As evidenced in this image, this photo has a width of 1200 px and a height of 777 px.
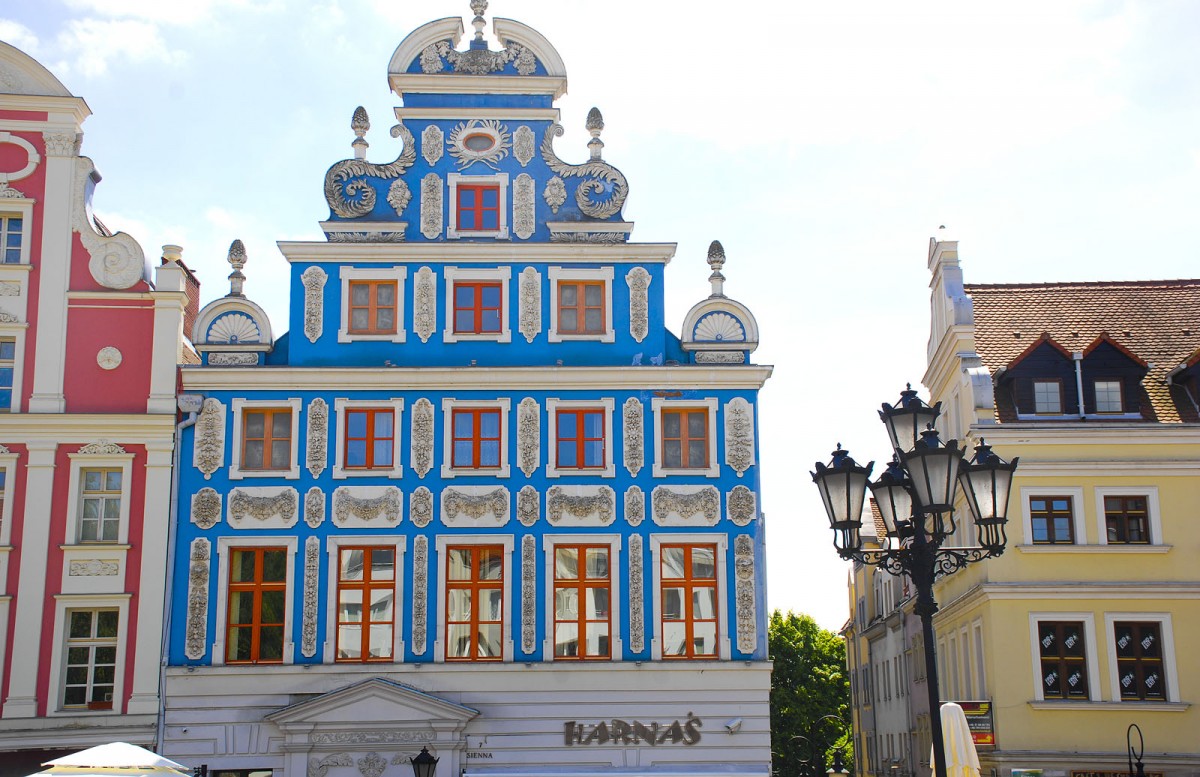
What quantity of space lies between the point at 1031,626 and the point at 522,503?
37.9 ft

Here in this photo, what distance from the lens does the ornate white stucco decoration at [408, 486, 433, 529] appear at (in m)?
27.6

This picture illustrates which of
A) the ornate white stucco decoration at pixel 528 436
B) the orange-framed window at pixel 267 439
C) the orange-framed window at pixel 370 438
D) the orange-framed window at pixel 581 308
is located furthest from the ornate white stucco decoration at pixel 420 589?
the orange-framed window at pixel 581 308

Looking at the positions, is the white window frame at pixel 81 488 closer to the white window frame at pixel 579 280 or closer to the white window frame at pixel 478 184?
the white window frame at pixel 478 184

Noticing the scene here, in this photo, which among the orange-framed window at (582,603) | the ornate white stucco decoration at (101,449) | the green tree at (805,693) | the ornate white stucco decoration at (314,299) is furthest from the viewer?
the green tree at (805,693)

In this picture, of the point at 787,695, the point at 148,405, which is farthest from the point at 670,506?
the point at 787,695

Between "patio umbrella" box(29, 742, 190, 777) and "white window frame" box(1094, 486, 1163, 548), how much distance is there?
66.8 feet

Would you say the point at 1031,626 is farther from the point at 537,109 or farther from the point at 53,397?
the point at 53,397

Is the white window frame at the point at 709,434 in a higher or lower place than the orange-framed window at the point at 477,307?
lower

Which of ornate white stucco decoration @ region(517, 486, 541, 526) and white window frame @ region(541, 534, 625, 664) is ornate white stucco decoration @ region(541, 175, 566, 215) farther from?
white window frame @ region(541, 534, 625, 664)

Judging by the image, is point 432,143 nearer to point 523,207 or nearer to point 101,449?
point 523,207

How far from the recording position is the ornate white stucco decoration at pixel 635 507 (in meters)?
27.6

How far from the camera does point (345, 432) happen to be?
28031mm

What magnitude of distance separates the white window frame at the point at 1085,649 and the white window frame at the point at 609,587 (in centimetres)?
935

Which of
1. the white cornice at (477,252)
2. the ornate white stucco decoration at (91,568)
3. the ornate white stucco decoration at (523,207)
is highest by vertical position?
the ornate white stucco decoration at (523,207)
